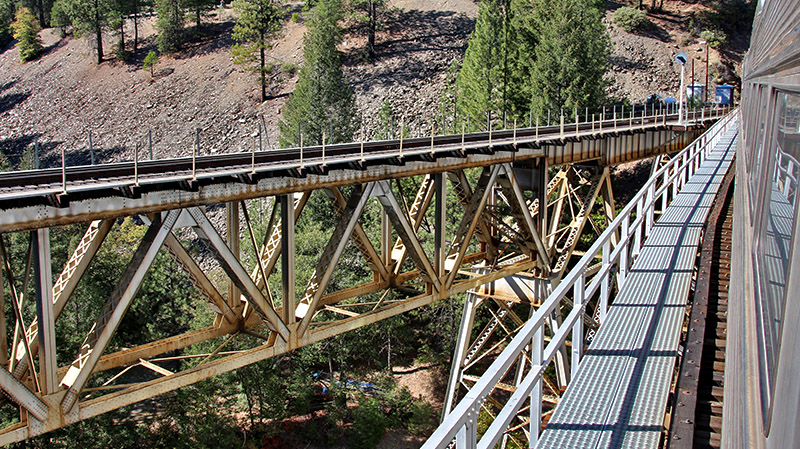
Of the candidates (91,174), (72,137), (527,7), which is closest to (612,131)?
(91,174)

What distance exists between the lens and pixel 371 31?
65.5m

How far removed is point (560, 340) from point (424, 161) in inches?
368

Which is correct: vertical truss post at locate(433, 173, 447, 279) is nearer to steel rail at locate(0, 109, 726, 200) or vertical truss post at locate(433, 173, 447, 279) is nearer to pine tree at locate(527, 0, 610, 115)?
steel rail at locate(0, 109, 726, 200)

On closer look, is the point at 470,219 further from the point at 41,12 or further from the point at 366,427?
the point at 41,12

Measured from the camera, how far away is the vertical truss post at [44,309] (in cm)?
790

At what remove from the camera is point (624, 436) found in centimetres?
416

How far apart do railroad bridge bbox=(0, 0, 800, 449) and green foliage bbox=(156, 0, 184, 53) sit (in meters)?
60.0

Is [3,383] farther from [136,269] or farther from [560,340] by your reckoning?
[560,340]

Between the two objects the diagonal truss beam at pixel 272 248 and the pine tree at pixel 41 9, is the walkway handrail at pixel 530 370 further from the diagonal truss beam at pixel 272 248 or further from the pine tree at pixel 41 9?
the pine tree at pixel 41 9

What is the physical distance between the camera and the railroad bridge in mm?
2795

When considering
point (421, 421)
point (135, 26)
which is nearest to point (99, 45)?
point (135, 26)

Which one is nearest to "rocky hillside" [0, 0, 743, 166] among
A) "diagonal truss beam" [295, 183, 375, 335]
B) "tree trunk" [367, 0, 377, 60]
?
"tree trunk" [367, 0, 377, 60]

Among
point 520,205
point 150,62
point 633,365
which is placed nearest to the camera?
point 633,365

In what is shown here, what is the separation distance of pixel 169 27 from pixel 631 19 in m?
46.6
